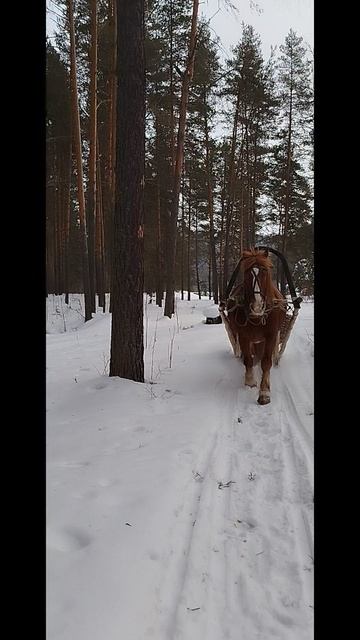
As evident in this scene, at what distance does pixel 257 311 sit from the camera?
5281 millimetres

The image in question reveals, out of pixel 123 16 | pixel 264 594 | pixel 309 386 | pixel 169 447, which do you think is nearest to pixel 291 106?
pixel 123 16

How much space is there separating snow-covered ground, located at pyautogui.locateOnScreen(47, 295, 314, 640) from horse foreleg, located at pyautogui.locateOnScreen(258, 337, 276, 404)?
5.2 inches

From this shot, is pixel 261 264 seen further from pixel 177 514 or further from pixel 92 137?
pixel 92 137

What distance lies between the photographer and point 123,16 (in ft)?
17.0

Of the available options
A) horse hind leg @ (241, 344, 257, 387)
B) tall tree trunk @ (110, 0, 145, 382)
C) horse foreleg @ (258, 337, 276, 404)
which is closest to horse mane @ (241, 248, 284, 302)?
horse foreleg @ (258, 337, 276, 404)

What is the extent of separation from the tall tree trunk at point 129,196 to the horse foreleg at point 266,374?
177cm

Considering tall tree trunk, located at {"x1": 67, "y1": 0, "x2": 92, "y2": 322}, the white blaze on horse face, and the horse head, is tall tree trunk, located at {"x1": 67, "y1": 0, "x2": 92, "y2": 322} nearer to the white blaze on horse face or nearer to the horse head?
the horse head

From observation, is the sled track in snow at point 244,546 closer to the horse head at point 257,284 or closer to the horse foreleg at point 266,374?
the horse foreleg at point 266,374

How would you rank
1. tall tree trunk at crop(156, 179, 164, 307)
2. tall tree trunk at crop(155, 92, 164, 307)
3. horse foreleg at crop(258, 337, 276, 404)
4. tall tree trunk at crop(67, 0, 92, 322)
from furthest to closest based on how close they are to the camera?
tall tree trunk at crop(156, 179, 164, 307)
tall tree trunk at crop(155, 92, 164, 307)
tall tree trunk at crop(67, 0, 92, 322)
horse foreleg at crop(258, 337, 276, 404)

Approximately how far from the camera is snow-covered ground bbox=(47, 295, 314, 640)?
1844mm

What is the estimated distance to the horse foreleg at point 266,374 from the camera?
5.09 meters

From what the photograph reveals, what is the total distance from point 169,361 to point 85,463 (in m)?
4.27
